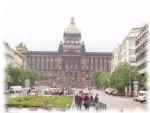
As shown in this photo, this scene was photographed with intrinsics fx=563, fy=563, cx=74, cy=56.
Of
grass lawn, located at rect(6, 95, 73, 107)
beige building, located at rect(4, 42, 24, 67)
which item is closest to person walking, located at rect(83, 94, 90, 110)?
grass lawn, located at rect(6, 95, 73, 107)

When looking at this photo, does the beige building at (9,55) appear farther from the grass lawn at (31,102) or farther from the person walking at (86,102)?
the person walking at (86,102)

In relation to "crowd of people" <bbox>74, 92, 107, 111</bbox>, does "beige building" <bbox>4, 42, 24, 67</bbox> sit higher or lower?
higher

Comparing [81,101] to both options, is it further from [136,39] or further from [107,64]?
[107,64]

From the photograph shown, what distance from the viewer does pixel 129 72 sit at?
85.4m

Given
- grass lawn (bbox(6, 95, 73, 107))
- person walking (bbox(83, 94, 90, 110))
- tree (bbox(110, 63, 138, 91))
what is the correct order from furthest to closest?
tree (bbox(110, 63, 138, 91))
person walking (bbox(83, 94, 90, 110))
grass lawn (bbox(6, 95, 73, 107))

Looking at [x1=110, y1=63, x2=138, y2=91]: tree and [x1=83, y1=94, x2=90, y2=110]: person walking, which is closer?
[x1=83, y1=94, x2=90, y2=110]: person walking

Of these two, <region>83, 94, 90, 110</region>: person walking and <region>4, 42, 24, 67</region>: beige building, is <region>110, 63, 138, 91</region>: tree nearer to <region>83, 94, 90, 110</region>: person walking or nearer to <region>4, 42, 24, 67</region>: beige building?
<region>4, 42, 24, 67</region>: beige building

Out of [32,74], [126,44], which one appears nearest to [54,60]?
[126,44]

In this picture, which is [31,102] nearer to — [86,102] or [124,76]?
[86,102]

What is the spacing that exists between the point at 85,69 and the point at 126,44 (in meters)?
→ 85.2

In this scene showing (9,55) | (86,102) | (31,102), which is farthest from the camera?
(9,55)

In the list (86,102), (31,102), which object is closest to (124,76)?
(31,102)

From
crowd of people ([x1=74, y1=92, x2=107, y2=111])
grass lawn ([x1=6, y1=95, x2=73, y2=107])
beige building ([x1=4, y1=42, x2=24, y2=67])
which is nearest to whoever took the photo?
grass lawn ([x1=6, y1=95, x2=73, y2=107])

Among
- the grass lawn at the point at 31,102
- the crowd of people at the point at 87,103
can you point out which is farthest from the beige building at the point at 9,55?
the crowd of people at the point at 87,103
